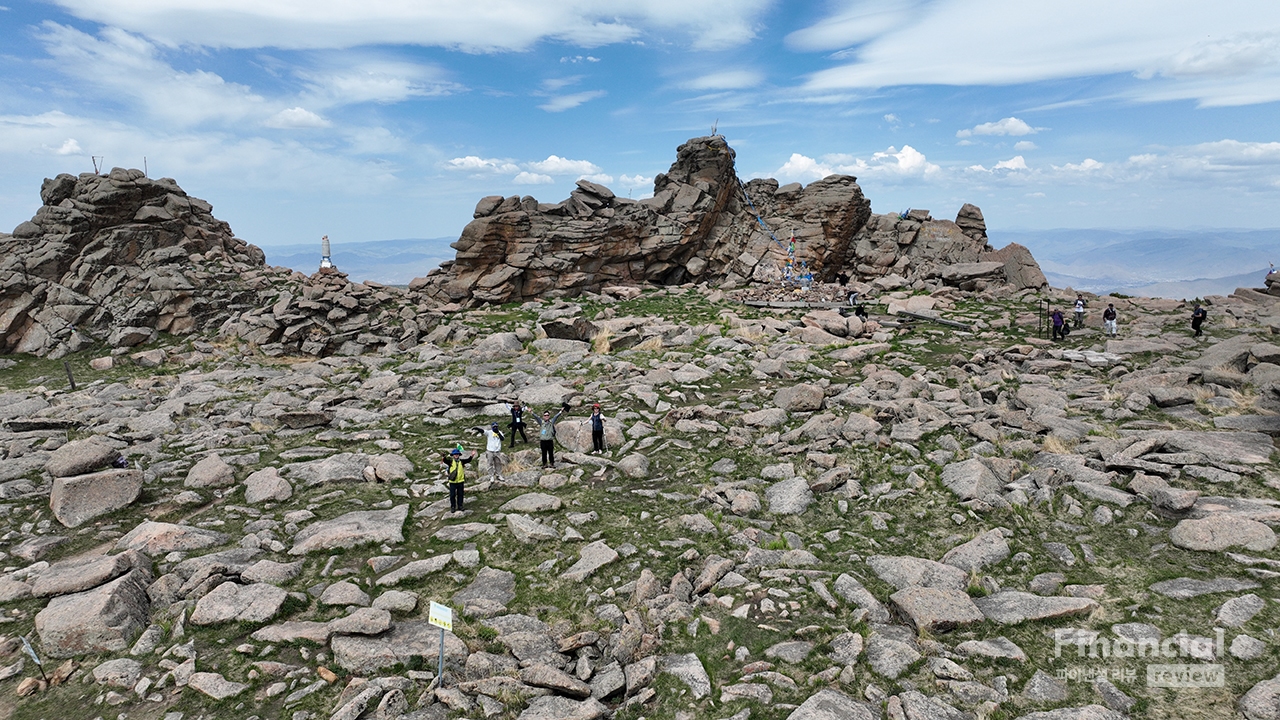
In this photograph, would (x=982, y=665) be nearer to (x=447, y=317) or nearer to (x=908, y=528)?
(x=908, y=528)

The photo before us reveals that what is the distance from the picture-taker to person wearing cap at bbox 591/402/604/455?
17328mm

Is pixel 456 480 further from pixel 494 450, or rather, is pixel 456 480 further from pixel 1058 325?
pixel 1058 325

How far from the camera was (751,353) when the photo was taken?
88.3ft

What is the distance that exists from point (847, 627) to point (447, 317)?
3331 cm

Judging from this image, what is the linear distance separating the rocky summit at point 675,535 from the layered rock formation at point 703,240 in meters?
14.2

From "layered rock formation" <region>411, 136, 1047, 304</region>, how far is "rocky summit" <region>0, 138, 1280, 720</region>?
14.2 m

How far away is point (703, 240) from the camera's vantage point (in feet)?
159

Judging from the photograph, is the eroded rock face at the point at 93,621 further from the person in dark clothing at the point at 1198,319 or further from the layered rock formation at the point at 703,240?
the person in dark clothing at the point at 1198,319

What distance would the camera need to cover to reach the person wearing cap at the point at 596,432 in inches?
682

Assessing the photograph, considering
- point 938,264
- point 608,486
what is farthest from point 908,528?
point 938,264

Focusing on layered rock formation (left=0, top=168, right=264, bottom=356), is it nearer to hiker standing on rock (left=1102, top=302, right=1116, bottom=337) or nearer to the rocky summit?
the rocky summit

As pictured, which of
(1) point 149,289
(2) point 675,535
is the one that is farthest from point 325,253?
(2) point 675,535

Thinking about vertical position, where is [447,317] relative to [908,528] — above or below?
above

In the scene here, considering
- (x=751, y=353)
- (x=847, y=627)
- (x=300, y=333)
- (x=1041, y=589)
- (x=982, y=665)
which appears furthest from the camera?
(x=300, y=333)
